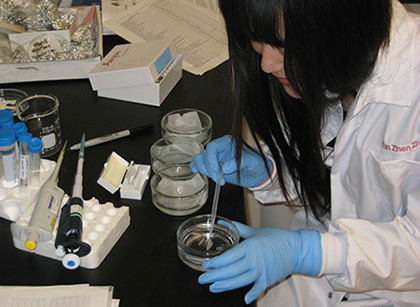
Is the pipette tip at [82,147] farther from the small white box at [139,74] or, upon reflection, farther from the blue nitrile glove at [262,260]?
the blue nitrile glove at [262,260]

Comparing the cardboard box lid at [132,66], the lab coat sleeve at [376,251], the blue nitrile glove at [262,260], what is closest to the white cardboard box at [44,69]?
the cardboard box lid at [132,66]

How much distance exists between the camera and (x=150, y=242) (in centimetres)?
107

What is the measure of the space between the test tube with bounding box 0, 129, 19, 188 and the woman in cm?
39

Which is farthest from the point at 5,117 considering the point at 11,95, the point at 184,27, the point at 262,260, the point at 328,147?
the point at 184,27

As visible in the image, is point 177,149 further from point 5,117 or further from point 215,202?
point 5,117

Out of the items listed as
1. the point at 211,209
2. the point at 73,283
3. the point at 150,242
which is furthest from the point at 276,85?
the point at 73,283

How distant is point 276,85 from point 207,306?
1.76 ft

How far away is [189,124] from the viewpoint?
1.36m

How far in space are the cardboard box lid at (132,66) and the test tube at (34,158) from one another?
42cm

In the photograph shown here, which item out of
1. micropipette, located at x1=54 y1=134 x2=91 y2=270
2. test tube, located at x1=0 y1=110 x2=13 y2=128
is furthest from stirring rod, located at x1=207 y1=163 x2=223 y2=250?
test tube, located at x1=0 y1=110 x2=13 y2=128

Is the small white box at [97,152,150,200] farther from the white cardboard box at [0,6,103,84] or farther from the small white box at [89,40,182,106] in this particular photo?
the white cardboard box at [0,6,103,84]

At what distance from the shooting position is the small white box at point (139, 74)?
4.78ft

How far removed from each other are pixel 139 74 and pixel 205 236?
564mm

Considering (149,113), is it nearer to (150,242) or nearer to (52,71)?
(52,71)
